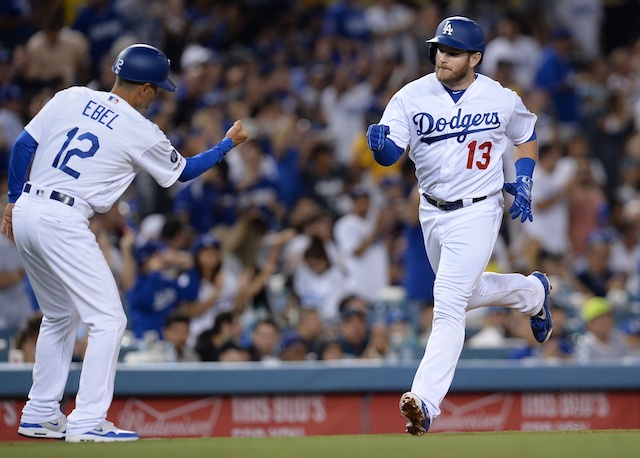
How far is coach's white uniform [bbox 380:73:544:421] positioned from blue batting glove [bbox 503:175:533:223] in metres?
0.08

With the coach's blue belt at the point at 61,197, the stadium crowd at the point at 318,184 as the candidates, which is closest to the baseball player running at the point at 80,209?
the coach's blue belt at the point at 61,197

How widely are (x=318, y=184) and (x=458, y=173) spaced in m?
6.12

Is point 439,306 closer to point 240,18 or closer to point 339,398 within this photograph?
point 339,398

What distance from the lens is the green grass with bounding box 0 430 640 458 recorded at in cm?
520

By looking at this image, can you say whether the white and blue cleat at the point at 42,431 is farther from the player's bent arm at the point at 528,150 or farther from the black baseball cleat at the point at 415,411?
the player's bent arm at the point at 528,150

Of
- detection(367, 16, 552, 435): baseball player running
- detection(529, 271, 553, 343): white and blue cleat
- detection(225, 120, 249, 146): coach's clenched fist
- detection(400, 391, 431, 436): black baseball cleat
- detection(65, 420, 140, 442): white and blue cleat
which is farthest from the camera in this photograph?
detection(529, 271, 553, 343): white and blue cleat

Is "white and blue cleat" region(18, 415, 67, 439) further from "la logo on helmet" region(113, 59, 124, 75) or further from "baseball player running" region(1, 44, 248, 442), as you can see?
"la logo on helmet" region(113, 59, 124, 75)

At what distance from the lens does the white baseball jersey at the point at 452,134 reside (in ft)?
20.5

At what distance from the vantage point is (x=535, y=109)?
13.0 m

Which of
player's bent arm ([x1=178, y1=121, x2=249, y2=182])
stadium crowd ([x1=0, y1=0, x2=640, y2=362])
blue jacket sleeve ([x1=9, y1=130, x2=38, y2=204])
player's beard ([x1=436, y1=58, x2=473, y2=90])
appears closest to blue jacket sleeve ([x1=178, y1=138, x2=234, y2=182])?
player's bent arm ([x1=178, y1=121, x2=249, y2=182])

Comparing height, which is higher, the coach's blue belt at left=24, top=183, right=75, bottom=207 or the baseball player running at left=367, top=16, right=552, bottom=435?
the baseball player running at left=367, top=16, right=552, bottom=435

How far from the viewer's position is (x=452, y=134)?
247 inches

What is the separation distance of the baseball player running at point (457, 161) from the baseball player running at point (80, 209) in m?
1.13

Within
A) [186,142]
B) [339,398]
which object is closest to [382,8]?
[186,142]
